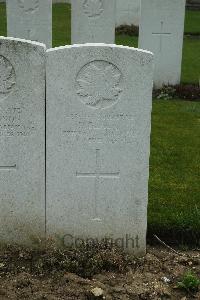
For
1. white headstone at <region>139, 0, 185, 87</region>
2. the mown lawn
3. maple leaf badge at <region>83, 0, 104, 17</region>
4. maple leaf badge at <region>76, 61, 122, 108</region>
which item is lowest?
the mown lawn

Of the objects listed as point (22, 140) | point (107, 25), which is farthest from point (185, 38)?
point (22, 140)

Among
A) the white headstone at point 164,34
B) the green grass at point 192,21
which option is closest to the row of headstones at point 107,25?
the white headstone at point 164,34

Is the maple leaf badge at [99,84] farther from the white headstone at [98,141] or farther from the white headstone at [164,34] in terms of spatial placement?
the white headstone at [164,34]

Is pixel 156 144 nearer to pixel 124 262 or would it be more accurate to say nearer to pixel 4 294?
pixel 124 262

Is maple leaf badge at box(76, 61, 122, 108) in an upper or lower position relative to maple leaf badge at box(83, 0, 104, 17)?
lower

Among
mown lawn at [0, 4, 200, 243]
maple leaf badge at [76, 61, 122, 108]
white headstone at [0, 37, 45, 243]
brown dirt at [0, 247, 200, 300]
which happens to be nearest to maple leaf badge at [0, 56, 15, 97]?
white headstone at [0, 37, 45, 243]

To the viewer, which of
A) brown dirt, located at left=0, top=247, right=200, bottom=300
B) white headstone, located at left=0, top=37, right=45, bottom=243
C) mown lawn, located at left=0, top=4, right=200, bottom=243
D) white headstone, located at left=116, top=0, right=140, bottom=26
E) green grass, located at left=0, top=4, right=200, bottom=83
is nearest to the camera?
brown dirt, located at left=0, top=247, right=200, bottom=300

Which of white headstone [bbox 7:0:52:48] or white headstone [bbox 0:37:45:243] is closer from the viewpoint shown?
white headstone [bbox 0:37:45:243]

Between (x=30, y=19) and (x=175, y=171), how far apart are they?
19.4 ft

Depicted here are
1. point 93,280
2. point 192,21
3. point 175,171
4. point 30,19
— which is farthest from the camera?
point 192,21

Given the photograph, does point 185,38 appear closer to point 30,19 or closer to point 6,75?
point 30,19

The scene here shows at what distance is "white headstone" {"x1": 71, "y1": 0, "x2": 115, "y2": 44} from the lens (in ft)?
37.6

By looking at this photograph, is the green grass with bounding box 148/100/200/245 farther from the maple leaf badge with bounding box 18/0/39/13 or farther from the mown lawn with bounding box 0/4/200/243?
the maple leaf badge with bounding box 18/0/39/13

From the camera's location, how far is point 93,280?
14.3 ft
